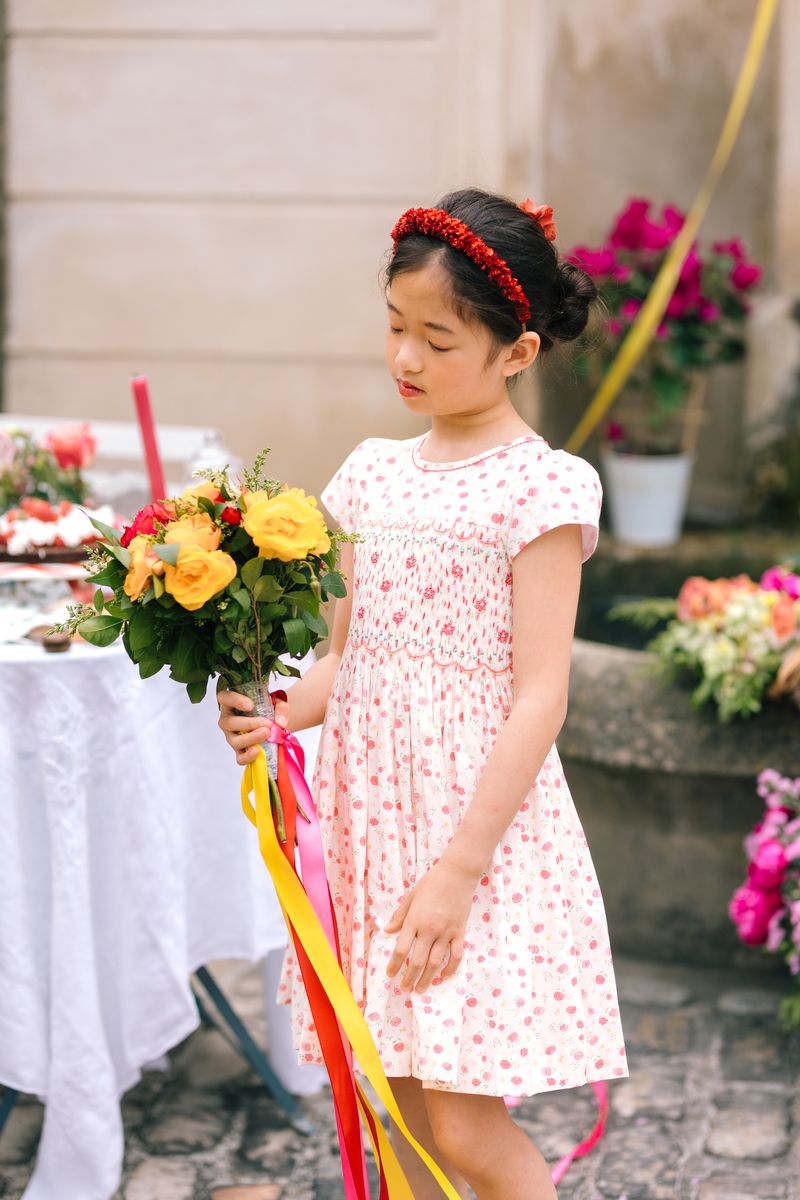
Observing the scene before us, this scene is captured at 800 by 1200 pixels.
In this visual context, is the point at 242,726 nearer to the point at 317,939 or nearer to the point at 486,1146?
the point at 317,939

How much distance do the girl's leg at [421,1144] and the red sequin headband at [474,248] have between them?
110 centimetres

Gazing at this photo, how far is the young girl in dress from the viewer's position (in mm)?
1961

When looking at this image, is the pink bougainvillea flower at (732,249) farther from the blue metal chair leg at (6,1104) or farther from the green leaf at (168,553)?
the green leaf at (168,553)

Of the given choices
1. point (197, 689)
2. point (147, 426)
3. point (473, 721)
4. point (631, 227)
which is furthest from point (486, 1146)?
point (631, 227)

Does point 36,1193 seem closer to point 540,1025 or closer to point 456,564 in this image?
point 540,1025

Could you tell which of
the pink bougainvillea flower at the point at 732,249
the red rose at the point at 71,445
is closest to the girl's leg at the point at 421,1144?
the red rose at the point at 71,445

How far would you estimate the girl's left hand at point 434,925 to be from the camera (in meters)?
1.94

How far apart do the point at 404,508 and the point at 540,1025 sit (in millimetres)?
705

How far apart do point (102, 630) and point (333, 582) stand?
29 centimetres

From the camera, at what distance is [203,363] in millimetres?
5504

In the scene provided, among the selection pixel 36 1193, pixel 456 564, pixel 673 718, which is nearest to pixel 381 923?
pixel 456 564

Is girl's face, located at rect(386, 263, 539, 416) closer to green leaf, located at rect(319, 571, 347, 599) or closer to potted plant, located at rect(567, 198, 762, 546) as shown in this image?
green leaf, located at rect(319, 571, 347, 599)

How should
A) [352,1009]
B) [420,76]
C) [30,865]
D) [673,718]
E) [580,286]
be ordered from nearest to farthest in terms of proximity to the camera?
1. [352,1009]
2. [580,286]
3. [30,865]
4. [673,718]
5. [420,76]

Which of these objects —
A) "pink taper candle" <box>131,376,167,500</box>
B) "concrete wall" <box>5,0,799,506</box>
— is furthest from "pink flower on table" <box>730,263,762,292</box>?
"pink taper candle" <box>131,376,167,500</box>
